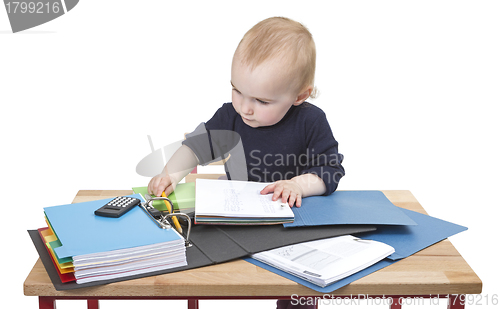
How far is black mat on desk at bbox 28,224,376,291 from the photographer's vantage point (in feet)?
4.66

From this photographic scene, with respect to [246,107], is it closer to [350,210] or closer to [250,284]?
[350,210]

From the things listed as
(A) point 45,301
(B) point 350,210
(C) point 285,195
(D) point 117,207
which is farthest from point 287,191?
(A) point 45,301

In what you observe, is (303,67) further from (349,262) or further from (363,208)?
(349,262)

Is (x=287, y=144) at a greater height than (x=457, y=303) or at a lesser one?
greater

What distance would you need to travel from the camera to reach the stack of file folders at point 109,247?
131cm

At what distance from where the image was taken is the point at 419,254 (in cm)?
153

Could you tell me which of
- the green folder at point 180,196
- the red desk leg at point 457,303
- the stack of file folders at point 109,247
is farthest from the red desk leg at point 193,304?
the red desk leg at point 457,303

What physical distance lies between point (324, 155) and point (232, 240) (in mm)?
617

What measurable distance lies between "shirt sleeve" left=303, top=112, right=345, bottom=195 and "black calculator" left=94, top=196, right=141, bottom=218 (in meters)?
0.70

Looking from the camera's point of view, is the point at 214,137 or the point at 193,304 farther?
the point at 193,304

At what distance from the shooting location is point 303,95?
1963 mm

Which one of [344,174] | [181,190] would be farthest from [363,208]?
[181,190]

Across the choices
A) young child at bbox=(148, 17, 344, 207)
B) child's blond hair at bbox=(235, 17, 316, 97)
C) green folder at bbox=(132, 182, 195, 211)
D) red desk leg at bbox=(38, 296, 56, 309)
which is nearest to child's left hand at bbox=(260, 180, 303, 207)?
young child at bbox=(148, 17, 344, 207)

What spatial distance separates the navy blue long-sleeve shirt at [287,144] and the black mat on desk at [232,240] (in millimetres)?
407
